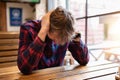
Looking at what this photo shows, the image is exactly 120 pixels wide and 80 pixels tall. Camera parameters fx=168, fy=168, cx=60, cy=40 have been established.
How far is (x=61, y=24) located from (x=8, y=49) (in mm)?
1502

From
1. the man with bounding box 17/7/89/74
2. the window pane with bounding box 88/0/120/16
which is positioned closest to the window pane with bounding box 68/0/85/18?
the window pane with bounding box 88/0/120/16

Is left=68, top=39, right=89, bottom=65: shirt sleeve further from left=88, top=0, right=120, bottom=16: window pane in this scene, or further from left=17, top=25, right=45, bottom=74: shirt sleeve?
left=88, top=0, right=120, bottom=16: window pane

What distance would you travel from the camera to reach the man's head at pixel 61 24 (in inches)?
38.3

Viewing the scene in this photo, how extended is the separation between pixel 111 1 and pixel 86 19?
0.50m

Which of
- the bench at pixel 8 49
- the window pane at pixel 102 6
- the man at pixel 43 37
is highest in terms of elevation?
the window pane at pixel 102 6

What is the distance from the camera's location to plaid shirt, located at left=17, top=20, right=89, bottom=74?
41.2 inches

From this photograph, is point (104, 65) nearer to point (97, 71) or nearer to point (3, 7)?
point (97, 71)

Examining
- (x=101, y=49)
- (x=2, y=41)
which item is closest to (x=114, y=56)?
(x=101, y=49)

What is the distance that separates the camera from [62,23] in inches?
38.1

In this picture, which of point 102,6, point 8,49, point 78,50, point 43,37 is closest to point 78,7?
point 102,6

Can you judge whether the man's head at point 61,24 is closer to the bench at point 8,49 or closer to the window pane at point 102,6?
the window pane at point 102,6

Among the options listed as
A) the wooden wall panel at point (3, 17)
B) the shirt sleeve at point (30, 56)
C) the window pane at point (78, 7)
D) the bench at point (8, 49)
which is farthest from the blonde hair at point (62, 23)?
the wooden wall panel at point (3, 17)

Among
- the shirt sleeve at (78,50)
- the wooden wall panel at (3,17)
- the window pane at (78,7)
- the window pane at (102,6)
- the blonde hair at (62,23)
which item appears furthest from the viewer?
the wooden wall panel at (3,17)

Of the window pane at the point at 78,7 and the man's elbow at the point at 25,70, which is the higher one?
the window pane at the point at 78,7
